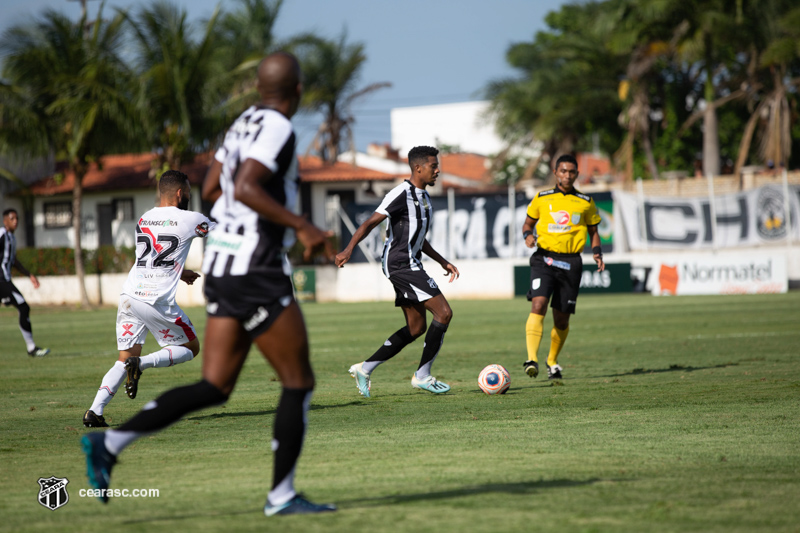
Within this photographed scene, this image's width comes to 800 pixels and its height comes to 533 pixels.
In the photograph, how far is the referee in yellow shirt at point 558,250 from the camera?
10.1 metres

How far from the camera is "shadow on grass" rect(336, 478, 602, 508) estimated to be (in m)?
4.55

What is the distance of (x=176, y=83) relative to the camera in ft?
103

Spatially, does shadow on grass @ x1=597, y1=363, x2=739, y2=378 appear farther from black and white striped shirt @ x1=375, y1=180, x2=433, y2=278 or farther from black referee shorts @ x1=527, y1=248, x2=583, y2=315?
black and white striped shirt @ x1=375, y1=180, x2=433, y2=278

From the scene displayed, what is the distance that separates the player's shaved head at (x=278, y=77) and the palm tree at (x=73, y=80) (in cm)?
2875

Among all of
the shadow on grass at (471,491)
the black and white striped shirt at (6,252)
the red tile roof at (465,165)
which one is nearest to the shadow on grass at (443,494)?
the shadow on grass at (471,491)

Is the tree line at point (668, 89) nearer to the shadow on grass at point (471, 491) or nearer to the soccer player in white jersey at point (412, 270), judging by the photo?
the soccer player in white jersey at point (412, 270)

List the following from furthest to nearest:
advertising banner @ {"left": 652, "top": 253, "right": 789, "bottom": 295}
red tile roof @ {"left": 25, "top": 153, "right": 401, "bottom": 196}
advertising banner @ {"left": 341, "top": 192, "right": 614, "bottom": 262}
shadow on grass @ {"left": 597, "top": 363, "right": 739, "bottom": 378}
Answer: red tile roof @ {"left": 25, "top": 153, "right": 401, "bottom": 196} < advertising banner @ {"left": 341, "top": 192, "right": 614, "bottom": 262} < advertising banner @ {"left": 652, "top": 253, "right": 789, "bottom": 295} < shadow on grass @ {"left": 597, "top": 363, "right": 739, "bottom": 378}

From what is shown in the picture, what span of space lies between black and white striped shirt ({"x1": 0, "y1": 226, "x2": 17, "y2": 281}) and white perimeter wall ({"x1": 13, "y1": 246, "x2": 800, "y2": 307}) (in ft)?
51.4

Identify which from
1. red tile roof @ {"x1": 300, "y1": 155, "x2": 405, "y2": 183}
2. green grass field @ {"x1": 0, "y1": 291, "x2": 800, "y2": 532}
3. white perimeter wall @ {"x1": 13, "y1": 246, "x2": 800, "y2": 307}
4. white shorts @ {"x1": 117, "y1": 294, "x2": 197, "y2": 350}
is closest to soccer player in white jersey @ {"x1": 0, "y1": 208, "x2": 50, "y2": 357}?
green grass field @ {"x1": 0, "y1": 291, "x2": 800, "y2": 532}

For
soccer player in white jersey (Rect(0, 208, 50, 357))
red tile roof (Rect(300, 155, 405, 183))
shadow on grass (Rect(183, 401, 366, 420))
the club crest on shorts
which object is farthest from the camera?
red tile roof (Rect(300, 155, 405, 183))

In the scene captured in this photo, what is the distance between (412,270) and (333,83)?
39521 millimetres

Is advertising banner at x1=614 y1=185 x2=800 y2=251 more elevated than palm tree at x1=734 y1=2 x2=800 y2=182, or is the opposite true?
palm tree at x1=734 y1=2 x2=800 y2=182

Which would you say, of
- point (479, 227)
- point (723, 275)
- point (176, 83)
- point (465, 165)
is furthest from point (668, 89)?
point (465, 165)

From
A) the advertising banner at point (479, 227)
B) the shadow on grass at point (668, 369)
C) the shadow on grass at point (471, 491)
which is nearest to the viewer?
the shadow on grass at point (471, 491)
